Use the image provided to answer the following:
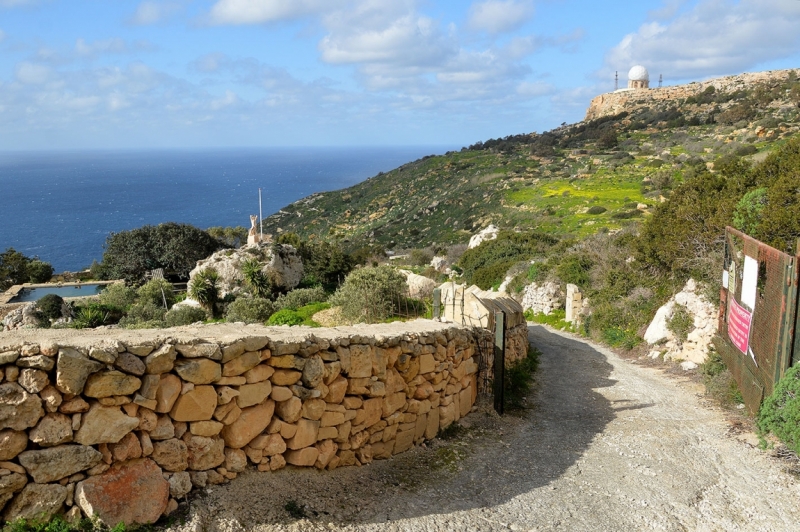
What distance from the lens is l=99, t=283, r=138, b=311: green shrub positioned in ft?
103

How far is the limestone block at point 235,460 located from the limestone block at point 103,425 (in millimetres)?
971

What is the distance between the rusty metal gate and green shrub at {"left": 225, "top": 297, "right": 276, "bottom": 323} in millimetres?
15572

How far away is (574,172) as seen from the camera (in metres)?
59.4

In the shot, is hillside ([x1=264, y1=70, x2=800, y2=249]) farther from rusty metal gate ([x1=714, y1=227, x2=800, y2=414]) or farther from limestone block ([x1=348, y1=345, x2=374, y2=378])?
limestone block ([x1=348, y1=345, x2=374, y2=378])

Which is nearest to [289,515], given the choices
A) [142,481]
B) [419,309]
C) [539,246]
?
[142,481]

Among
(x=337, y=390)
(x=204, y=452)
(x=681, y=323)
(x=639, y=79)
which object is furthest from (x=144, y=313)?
(x=639, y=79)

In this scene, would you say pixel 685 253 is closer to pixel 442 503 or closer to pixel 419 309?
pixel 419 309

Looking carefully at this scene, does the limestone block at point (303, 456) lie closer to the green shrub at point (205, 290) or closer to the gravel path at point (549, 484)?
the gravel path at point (549, 484)

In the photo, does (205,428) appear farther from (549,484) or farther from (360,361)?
(549,484)

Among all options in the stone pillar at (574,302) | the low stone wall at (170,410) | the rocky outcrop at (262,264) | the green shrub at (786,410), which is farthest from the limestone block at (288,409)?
the rocky outcrop at (262,264)

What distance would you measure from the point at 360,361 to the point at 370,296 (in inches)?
406

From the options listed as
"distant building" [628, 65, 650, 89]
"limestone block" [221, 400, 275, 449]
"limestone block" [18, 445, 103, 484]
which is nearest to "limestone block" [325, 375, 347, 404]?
"limestone block" [221, 400, 275, 449]

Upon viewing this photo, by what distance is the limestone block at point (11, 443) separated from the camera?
14.4 ft

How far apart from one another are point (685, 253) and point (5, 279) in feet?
145
